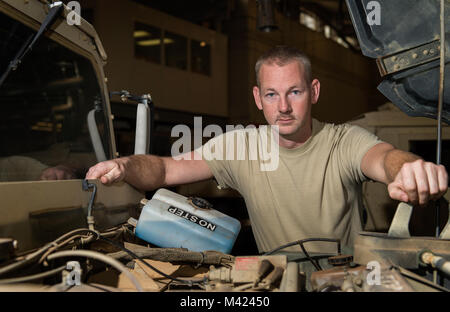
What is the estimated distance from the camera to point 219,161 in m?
2.21

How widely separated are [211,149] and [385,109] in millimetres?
2844

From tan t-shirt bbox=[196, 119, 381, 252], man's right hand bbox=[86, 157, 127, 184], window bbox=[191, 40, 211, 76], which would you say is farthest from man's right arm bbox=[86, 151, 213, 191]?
window bbox=[191, 40, 211, 76]

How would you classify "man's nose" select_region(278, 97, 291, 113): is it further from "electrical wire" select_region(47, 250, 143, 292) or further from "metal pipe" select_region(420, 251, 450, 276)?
"electrical wire" select_region(47, 250, 143, 292)

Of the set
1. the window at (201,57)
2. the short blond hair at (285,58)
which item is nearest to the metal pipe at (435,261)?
the short blond hair at (285,58)

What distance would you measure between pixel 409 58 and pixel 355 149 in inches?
24.5

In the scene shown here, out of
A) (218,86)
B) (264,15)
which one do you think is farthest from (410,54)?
(218,86)

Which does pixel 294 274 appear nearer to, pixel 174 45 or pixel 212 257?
pixel 212 257

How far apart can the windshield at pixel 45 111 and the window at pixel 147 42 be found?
6832mm

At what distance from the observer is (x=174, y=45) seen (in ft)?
31.3

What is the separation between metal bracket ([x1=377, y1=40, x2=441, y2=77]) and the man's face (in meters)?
0.55

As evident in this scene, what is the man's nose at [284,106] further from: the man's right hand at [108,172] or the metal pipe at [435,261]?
the metal pipe at [435,261]

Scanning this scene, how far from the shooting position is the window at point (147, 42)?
28.6ft

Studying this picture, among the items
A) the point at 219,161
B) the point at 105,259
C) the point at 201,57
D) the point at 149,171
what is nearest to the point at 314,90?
the point at 219,161

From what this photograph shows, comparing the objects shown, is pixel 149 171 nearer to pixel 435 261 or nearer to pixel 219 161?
pixel 219 161
